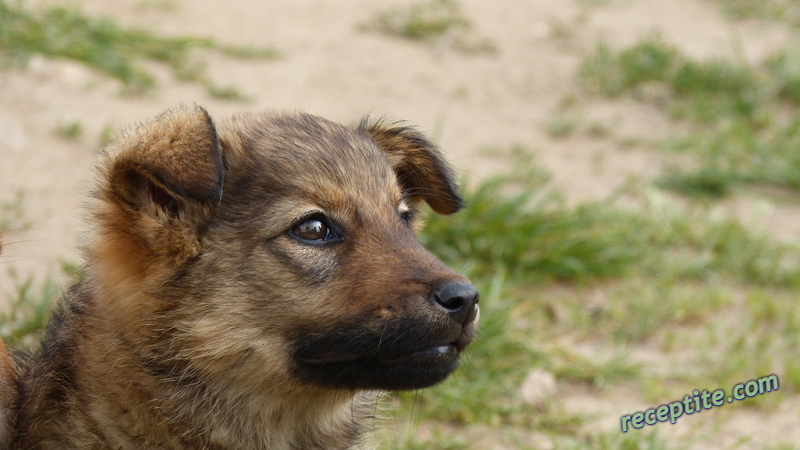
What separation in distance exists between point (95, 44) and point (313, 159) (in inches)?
181

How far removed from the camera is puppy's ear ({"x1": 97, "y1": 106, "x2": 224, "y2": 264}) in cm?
277

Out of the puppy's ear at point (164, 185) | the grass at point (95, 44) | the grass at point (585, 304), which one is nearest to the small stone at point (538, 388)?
the grass at point (585, 304)

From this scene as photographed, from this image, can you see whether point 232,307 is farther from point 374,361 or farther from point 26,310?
point 26,310

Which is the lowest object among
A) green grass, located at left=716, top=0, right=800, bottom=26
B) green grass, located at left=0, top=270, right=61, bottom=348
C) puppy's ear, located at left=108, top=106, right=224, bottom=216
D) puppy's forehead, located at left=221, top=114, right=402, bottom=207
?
green grass, located at left=716, top=0, right=800, bottom=26

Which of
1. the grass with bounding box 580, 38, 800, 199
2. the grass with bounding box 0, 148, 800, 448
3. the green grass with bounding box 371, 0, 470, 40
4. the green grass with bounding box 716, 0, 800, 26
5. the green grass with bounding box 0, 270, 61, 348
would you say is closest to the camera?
the green grass with bounding box 0, 270, 61, 348

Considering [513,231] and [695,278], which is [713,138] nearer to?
[695,278]

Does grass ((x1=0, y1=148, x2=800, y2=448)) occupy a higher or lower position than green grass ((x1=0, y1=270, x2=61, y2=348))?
lower

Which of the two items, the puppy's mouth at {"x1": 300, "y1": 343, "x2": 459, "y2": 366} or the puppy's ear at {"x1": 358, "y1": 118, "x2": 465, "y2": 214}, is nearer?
the puppy's mouth at {"x1": 300, "y1": 343, "x2": 459, "y2": 366}

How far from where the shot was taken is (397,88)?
8.49 metres

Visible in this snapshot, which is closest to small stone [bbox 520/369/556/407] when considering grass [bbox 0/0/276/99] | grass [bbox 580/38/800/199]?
grass [bbox 580/38/800/199]

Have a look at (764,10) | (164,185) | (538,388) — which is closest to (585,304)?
(538,388)

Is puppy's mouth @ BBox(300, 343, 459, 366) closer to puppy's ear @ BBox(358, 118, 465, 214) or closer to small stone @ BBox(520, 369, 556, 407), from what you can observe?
puppy's ear @ BBox(358, 118, 465, 214)

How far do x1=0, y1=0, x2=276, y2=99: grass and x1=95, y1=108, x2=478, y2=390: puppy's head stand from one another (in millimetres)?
4059

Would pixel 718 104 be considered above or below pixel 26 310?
below
